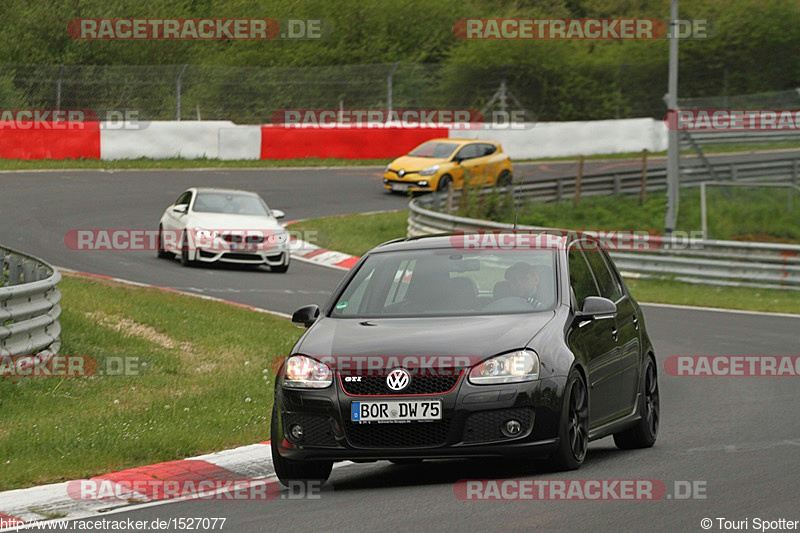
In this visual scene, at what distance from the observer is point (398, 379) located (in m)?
8.39

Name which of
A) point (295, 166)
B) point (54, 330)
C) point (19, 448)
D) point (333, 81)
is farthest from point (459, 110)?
point (19, 448)

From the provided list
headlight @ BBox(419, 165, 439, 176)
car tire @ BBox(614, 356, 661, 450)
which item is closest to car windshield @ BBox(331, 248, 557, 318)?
car tire @ BBox(614, 356, 661, 450)

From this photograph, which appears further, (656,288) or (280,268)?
(656,288)

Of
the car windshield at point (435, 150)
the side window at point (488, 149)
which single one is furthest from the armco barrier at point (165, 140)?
the side window at point (488, 149)

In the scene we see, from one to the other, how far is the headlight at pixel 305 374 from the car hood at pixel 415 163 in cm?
2857

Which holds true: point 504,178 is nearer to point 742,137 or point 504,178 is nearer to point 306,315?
point 742,137

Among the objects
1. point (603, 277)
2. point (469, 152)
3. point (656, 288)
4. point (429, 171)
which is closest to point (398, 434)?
point (603, 277)

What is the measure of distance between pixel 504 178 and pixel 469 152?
4.21 feet

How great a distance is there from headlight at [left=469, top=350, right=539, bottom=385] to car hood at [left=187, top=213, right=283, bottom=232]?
16.5 m

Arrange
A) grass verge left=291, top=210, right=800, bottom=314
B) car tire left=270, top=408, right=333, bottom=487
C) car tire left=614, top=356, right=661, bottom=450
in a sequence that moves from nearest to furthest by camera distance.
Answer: car tire left=270, top=408, right=333, bottom=487 < car tire left=614, top=356, right=661, bottom=450 < grass verge left=291, top=210, right=800, bottom=314

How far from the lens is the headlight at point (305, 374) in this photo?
855 centimetres

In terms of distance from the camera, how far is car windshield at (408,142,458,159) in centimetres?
3803

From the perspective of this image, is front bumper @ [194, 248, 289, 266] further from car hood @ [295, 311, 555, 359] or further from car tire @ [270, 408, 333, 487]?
car tire @ [270, 408, 333, 487]

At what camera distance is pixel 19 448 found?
9766 millimetres
